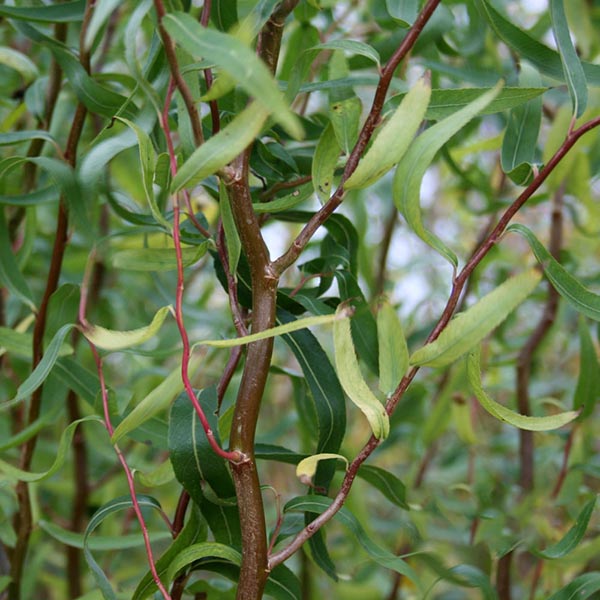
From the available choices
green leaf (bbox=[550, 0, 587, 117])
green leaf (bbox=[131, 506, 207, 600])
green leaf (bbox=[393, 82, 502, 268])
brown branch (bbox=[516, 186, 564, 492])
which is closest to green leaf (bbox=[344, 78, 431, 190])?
green leaf (bbox=[393, 82, 502, 268])

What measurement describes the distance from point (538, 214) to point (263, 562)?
1551 mm

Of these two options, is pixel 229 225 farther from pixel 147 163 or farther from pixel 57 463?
pixel 57 463

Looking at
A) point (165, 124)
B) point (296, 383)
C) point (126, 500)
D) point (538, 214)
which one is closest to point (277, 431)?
point (296, 383)

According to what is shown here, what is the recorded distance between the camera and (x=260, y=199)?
0.49 meters

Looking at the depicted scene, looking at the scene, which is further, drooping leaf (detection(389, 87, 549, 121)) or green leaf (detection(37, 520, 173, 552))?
green leaf (detection(37, 520, 173, 552))

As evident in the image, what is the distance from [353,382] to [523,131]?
22 cm

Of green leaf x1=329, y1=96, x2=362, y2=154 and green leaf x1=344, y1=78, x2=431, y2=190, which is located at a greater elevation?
green leaf x1=344, y1=78, x2=431, y2=190

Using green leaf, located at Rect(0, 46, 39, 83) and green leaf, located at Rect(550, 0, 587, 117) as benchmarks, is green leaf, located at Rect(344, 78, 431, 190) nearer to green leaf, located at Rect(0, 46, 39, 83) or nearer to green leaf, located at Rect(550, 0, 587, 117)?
green leaf, located at Rect(550, 0, 587, 117)

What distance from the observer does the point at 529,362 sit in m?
0.87

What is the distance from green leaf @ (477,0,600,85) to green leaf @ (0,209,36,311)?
356 mm

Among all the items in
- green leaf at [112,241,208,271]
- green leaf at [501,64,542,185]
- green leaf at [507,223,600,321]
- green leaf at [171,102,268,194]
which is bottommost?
green leaf at [112,241,208,271]

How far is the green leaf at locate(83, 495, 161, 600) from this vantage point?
424 mm

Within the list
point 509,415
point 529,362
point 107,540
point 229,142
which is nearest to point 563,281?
point 509,415

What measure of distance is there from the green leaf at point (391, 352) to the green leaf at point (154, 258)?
0.10 m
